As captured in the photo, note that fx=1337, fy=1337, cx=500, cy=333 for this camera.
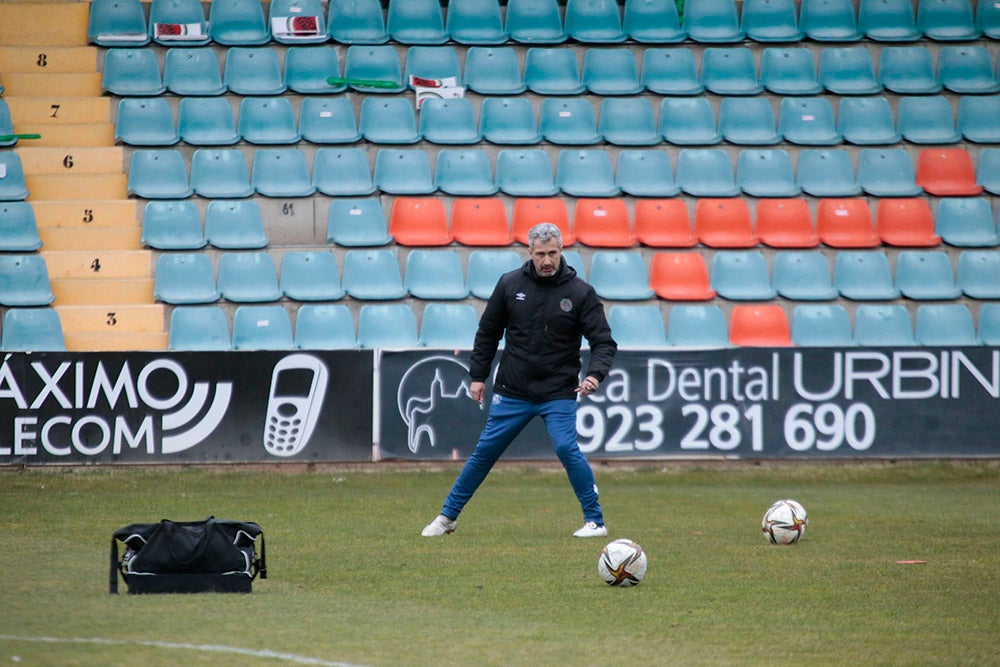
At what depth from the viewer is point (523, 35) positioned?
56.7ft

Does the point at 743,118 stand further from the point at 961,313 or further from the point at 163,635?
the point at 163,635

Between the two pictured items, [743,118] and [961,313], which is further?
[743,118]

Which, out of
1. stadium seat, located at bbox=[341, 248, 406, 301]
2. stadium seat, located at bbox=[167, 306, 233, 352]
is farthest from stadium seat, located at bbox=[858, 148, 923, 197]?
stadium seat, located at bbox=[167, 306, 233, 352]

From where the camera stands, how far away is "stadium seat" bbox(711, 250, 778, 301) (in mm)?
14945

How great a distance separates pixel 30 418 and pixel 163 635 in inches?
296

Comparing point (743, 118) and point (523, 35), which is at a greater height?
point (523, 35)

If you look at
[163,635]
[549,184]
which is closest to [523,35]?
[549,184]

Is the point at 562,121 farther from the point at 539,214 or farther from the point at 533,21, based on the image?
the point at 533,21

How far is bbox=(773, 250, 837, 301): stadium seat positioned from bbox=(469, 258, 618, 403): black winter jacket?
21.6 feet

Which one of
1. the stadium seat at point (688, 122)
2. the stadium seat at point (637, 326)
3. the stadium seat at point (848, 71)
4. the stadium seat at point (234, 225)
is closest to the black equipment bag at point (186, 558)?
the stadium seat at point (637, 326)

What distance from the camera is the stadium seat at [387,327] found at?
549 inches

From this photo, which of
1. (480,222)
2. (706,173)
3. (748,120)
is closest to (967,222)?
(748,120)

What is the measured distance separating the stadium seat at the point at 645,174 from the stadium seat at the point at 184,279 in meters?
4.90

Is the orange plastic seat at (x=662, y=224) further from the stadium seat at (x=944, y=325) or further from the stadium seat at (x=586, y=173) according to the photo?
the stadium seat at (x=944, y=325)
